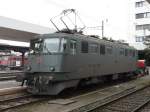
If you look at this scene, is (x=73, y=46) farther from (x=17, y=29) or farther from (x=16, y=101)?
(x=17, y=29)

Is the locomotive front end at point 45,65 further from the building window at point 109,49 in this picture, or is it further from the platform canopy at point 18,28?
the platform canopy at point 18,28

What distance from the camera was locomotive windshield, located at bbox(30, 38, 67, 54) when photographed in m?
13.0

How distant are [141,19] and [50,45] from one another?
56.8 metres

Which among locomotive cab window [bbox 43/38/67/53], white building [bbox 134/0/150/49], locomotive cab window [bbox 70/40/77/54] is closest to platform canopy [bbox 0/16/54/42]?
locomotive cab window [bbox 43/38/67/53]

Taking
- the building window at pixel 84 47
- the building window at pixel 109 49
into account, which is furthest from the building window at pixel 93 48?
the building window at pixel 109 49

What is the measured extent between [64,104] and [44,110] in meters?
1.19

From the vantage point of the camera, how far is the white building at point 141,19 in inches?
2574

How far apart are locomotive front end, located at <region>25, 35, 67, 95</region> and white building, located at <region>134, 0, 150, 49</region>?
53.4 metres

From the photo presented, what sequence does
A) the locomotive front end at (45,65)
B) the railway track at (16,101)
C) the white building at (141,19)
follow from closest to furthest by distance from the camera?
the railway track at (16,101)
the locomotive front end at (45,65)
the white building at (141,19)

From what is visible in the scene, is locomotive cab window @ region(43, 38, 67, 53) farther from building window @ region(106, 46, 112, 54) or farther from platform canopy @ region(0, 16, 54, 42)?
platform canopy @ region(0, 16, 54, 42)

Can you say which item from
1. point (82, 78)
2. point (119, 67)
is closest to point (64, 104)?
point (82, 78)

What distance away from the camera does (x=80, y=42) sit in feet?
46.0

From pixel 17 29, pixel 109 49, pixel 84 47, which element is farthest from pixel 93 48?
pixel 17 29

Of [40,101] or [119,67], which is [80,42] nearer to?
[40,101]
